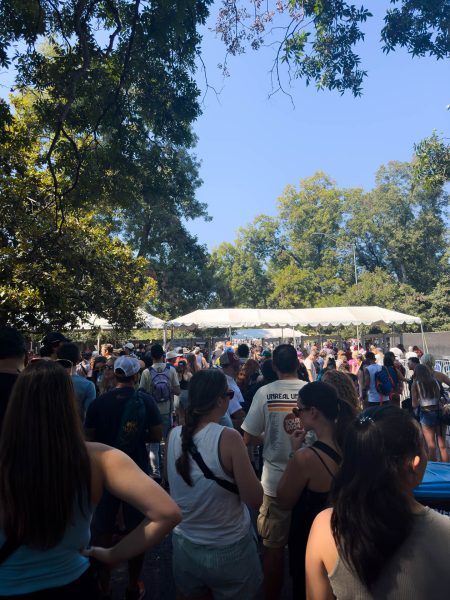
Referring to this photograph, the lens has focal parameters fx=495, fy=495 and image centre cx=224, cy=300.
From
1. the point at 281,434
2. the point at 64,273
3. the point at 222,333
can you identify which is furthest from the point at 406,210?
the point at 281,434

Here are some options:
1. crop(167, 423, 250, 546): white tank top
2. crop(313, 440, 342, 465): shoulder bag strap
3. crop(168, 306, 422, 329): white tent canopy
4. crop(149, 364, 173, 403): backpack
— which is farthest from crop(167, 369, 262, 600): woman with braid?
crop(168, 306, 422, 329): white tent canopy

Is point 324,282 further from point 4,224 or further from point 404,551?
point 404,551

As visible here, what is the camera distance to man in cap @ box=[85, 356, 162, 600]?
356 cm

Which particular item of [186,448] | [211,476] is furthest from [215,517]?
[186,448]

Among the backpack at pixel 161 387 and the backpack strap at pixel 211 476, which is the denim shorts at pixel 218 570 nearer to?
the backpack strap at pixel 211 476

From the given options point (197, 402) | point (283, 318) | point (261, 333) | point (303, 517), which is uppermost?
point (261, 333)

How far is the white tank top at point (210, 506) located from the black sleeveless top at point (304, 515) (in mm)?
303

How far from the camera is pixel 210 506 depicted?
94.7 inches

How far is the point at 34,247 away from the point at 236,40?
6.16 metres

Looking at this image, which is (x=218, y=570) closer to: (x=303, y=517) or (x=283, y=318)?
(x=303, y=517)

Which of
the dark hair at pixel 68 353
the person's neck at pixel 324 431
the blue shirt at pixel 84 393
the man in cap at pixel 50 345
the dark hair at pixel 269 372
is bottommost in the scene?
the person's neck at pixel 324 431

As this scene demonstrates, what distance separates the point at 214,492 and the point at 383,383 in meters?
6.99

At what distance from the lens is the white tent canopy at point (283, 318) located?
54.0 ft

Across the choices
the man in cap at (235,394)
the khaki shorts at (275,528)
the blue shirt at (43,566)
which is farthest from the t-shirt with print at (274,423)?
the blue shirt at (43,566)
